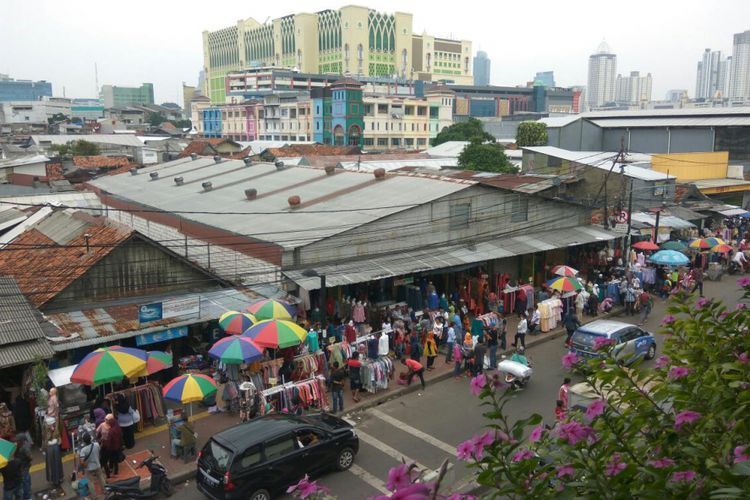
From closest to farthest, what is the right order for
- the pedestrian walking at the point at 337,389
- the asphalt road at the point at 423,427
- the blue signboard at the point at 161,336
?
the asphalt road at the point at 423,427 → the pedestrian walking at the point at 337,389 → the blue signboard at the point at 161,336

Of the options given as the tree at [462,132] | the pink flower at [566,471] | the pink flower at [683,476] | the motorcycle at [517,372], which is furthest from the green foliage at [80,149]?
the pink flower at [683,476]


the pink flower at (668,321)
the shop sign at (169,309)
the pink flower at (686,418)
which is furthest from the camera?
the shop sign at (169,309)

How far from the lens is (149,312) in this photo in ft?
52.5

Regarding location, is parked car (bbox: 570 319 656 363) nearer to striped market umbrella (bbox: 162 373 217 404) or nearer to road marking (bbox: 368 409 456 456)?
road marking (bbox: 368 409 456 456)

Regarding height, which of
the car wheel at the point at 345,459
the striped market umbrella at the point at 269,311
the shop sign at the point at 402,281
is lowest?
the car wheel at the point at 345,459

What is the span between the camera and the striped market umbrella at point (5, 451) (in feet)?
34.1

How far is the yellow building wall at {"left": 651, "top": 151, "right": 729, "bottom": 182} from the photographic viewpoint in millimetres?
45062

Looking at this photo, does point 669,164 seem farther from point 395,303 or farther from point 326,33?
point 326,33

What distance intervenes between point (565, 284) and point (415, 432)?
1026cm

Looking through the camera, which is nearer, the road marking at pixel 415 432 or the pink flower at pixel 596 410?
the pink flower at pixel 596 410

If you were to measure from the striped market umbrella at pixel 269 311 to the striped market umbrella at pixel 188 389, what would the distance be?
3.69 m

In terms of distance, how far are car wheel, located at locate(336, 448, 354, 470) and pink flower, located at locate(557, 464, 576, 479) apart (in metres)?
8.60

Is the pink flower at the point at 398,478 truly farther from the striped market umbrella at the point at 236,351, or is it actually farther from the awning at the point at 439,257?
the awning at the point at 439,257

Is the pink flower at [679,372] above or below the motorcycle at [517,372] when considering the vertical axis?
above
